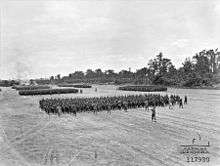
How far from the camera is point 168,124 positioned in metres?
21.4

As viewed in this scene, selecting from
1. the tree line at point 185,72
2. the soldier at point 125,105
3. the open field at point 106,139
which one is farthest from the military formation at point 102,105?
the tree line at point 185,72

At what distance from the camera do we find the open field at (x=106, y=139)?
12.9m

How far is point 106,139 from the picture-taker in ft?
55.8

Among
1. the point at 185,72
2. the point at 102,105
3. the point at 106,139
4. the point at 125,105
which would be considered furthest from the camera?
the point at 185,72

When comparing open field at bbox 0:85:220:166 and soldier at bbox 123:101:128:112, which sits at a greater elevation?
soldier at bbox 123:101:128:112

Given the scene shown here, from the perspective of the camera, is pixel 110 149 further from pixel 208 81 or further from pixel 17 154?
pixel 208 81

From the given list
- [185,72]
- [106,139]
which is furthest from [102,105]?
[185,72]

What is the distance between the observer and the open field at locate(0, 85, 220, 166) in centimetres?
1288

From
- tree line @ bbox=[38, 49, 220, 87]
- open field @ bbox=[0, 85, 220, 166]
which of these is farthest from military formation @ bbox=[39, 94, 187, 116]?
tree line @ bbox=[38, 49, 220, 87]

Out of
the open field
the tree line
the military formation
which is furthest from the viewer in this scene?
the tree line

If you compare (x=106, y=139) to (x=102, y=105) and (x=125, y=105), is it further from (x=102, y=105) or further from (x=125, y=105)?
(x=102, y=105)

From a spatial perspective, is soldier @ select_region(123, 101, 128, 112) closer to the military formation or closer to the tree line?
the military formation

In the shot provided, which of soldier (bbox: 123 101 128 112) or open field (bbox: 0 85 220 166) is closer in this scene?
open field (bbox: 0 85 220 166)

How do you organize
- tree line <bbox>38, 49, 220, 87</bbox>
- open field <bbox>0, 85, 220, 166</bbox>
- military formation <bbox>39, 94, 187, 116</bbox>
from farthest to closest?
tree line <bbox>38, 49, 220, 87</bbox> → military formation <bbox>39, 94, 187, 116</bbox> → open field <bbox>0, 85, 220, 166</bbox>
